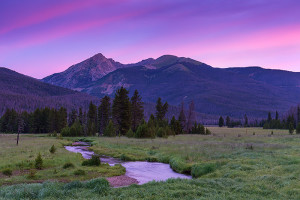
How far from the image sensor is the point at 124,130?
86375mm

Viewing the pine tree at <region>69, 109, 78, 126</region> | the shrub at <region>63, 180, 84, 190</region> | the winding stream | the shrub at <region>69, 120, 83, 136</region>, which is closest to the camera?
the shrub at <region>63, 180, 84, 190</region>

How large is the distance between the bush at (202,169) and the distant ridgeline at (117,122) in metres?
41.8

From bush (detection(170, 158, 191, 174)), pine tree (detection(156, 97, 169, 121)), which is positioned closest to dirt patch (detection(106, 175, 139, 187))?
bush (detection(170, 158, 191, 174))

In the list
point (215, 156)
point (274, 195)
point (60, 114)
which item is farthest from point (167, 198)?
point (60, 114)

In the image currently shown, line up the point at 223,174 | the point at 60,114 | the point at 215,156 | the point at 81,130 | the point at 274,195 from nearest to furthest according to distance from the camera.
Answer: the point at 274,195 → the point at 223,174 → the point at 215,156 → the point at 81,130 → the point at 60,114

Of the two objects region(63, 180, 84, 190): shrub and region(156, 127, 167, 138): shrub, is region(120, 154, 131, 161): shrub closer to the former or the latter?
region(63, 180, 84, 190): shrub

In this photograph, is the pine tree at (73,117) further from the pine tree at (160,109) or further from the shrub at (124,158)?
the shrub at (124,158)

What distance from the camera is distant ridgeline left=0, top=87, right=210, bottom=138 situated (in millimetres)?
79494

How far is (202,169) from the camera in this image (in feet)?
91.0

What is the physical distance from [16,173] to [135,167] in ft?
45.2

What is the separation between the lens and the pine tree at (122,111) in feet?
275

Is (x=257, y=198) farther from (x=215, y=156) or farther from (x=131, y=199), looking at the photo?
(x=215, y=156)

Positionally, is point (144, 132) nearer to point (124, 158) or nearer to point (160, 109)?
point (124, 158)

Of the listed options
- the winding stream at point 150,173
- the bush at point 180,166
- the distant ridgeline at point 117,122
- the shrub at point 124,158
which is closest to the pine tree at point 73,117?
the distant ridgeline at point 117,122
